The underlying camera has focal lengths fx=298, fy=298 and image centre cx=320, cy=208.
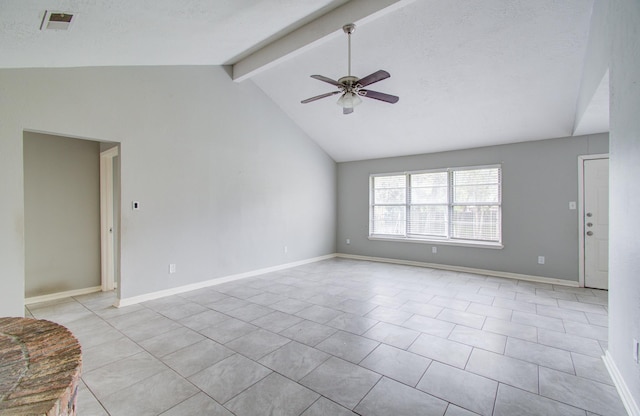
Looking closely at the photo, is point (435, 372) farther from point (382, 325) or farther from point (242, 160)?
point (242, 160)

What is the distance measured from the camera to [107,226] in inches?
180

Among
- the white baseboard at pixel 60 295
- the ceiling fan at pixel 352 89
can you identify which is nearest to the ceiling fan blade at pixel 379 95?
the ceiling fan at pixel 352 89

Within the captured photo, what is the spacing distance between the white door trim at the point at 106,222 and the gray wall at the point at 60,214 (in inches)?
2.6

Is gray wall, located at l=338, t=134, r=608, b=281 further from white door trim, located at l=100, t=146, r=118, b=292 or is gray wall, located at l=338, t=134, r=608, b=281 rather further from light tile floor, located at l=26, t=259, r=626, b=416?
white door trim, located at l=100, t=146, r=118, b=292

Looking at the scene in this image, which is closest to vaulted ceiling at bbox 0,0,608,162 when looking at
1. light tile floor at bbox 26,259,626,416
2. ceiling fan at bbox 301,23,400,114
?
ceiling fan at bbox 301,23,400,114

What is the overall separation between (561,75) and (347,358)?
14.1 ft

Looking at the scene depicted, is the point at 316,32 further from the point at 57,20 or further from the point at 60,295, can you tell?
the point at 60,295

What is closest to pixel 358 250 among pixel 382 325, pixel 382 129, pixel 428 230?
pixel 428 230

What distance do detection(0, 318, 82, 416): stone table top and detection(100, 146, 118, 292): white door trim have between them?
4.22 meters

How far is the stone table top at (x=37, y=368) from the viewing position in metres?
0.59

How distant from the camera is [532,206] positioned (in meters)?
5.14

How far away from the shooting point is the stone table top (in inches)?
23.1

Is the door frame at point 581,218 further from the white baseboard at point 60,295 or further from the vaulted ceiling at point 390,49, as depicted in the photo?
the white baseboard at point 60,295

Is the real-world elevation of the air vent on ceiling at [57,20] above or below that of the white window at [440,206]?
above
